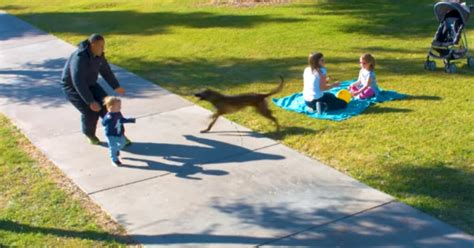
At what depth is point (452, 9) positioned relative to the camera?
10211 mm

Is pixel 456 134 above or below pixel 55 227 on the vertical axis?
above

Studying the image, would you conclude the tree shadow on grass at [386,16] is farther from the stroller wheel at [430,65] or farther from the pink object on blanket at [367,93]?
the pink object on blanket at [367,93]

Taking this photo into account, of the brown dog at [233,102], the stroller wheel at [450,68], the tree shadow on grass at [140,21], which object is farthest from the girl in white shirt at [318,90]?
the tree shadow on grass at [140,21]

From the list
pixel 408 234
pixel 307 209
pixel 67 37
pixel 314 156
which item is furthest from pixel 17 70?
pixel 408 234

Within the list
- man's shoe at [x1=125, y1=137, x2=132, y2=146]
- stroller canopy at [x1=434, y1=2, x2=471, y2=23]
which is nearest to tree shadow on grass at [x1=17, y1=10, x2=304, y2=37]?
stroller canopy at [x1=434, y1=2, x2=471, y2=23]

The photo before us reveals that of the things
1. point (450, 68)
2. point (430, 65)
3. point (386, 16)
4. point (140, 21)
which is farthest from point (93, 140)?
point (386, 16)

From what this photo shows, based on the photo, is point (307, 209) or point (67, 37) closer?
point (307, 209)

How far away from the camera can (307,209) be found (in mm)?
5773

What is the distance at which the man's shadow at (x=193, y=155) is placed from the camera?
6805 millimetres

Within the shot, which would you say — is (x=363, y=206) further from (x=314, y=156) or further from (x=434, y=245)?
(x=314, y=156)

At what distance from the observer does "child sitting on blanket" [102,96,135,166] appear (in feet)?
22.7

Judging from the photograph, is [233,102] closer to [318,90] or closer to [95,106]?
[318,90]

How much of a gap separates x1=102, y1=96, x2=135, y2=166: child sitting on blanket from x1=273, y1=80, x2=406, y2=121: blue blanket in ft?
8.46

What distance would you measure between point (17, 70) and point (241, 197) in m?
7.24
